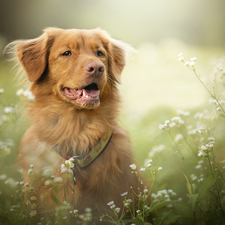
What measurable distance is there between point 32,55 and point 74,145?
1176 millimetres

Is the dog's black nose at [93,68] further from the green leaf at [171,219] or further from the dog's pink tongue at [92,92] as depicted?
the green leaf at [171,219]

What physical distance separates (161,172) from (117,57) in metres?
1.84

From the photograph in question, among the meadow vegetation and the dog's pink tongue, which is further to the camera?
the dog's pink tongue

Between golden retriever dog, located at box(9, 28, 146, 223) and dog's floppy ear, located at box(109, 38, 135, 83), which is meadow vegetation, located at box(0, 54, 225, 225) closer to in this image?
golden retriever dog, located at box(9, 28, 146, 223)

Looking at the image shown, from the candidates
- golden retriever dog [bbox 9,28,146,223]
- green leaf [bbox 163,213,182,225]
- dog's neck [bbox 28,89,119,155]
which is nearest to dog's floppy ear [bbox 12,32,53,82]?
golden retriever dog [bbox 9,28,146,223]

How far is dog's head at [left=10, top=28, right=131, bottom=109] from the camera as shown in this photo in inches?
93.0

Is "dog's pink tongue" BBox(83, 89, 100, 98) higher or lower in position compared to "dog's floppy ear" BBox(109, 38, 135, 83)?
lower

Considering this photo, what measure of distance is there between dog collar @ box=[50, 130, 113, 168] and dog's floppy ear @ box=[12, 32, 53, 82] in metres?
0.89

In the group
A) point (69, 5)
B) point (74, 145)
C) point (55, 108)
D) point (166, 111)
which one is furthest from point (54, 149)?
point (166, 111)

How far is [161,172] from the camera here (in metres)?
3.48

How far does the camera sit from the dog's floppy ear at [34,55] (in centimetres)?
262

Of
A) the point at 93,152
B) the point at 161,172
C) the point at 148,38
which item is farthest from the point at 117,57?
the point at 148,38

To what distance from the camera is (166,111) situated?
516 cm

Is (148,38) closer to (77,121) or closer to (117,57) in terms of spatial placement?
(117,57)
